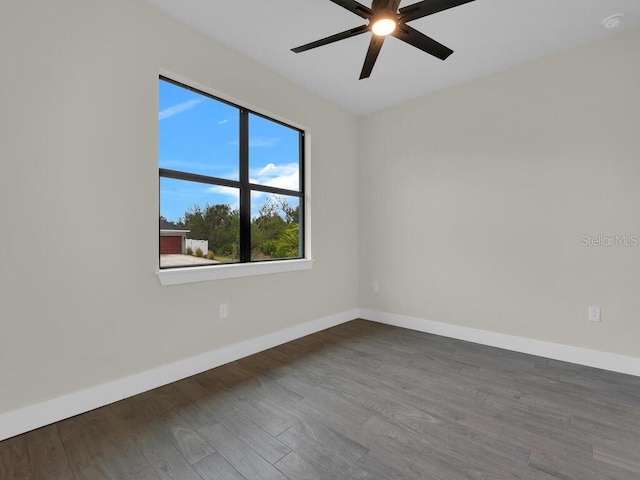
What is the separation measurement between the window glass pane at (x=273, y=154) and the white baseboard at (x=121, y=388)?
4.94 feet

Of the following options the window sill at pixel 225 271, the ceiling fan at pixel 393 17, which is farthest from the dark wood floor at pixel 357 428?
the ceiling fan at pixel 393 17

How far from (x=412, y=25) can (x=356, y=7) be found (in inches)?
33.2

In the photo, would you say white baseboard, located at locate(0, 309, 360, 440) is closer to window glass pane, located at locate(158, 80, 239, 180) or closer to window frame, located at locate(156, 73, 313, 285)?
window frame, located at locate(156, 73, 313, 285)

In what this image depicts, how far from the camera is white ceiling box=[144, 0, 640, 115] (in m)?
2.11

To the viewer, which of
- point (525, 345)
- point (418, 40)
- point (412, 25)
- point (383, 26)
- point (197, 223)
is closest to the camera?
point (383, 26)

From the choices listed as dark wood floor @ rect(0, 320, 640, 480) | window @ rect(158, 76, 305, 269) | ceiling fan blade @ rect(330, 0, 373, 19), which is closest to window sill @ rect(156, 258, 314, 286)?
window @ rect(158, 76, 305, 269)

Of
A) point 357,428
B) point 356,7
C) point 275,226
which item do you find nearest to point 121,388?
point 357,428

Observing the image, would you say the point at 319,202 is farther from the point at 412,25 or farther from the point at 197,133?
the point at 412,25

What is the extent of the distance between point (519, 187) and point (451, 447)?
7.59ft

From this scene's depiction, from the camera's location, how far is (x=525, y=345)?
9.18 ft

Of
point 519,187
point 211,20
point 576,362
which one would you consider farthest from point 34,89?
point 576,362

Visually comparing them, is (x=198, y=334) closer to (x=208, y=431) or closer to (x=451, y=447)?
(x=208, y=431)

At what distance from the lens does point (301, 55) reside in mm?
2684

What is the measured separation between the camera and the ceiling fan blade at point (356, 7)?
1.67 m
